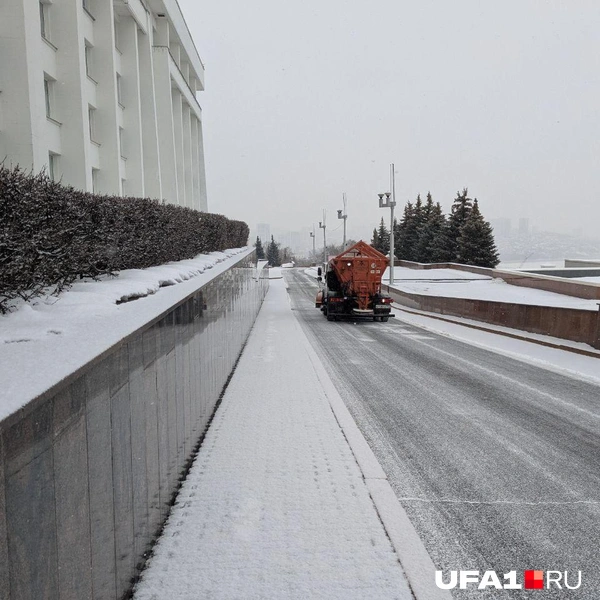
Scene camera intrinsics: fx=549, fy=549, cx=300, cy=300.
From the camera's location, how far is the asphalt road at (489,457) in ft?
13.9

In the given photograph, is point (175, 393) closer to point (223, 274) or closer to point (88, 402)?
point (88, 402)

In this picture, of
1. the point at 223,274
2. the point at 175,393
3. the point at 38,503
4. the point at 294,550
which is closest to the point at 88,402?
the point at 38,503

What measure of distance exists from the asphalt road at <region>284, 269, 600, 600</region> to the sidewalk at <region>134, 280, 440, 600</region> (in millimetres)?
365

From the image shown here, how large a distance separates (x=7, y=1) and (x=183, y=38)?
82.9 feet

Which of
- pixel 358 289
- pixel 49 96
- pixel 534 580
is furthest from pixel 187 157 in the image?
pixel 534 580

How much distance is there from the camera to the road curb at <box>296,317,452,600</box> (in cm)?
367

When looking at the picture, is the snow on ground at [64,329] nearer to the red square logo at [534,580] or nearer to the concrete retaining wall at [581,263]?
the red square logo at [534,580]

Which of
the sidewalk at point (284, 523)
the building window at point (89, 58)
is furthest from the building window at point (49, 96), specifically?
the sidewalk at point (284, 523)

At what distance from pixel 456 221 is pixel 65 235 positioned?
61.3m

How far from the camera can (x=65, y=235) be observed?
6590mm

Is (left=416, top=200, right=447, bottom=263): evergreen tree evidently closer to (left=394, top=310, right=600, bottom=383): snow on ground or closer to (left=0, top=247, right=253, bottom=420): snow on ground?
(left=394, top=310, right=600, bottom=383): snow on ground

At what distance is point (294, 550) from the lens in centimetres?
402

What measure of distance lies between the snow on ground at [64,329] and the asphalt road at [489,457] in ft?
9.39

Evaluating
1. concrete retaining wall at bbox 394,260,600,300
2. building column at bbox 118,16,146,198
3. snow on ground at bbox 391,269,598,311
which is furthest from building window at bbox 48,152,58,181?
concrete retaining wall at bbox 394,260,600,300
